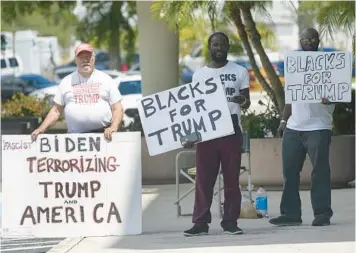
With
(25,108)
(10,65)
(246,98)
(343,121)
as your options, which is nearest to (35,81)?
(10,65)

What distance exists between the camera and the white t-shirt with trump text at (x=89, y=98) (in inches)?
342

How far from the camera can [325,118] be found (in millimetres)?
8922

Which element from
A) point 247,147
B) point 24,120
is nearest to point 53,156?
point 247,147

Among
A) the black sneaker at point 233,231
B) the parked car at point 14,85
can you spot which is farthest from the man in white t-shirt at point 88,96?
the parked car at point 14,85

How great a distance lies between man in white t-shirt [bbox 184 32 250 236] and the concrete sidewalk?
29cm

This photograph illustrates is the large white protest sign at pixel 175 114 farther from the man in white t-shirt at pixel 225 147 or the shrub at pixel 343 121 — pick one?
the shrub at pixel 343 121

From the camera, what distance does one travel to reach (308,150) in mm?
8953

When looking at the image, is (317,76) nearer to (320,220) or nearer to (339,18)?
(320,220)

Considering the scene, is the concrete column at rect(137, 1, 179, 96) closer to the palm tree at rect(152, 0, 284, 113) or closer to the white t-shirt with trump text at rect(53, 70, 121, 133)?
the palm tree at rect(152, 0, 284, 113)

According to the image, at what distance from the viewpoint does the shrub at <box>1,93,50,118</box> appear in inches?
675

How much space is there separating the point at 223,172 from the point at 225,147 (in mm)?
243

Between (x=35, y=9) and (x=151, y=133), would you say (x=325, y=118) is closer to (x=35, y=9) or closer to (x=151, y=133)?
(x=151, y=133)

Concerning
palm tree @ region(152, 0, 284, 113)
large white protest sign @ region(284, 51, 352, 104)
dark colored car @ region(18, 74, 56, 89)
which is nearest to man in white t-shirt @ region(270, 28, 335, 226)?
large white protest sign @ region(284, 51, 352, 104)

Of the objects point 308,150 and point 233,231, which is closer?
point 233,231
